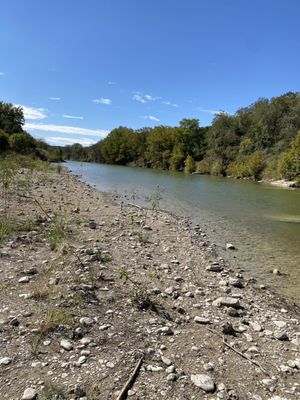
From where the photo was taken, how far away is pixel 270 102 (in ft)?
348

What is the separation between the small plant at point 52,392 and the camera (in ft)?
12.7

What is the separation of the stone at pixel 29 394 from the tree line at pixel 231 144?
6458cm

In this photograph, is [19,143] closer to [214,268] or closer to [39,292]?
[214,268]

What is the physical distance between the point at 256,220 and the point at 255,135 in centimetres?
8545

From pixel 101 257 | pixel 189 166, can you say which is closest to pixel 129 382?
pixel 101 257

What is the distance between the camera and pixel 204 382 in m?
4.41

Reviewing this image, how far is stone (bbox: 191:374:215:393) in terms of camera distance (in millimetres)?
4329

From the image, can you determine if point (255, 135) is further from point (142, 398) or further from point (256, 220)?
point (142, 398)

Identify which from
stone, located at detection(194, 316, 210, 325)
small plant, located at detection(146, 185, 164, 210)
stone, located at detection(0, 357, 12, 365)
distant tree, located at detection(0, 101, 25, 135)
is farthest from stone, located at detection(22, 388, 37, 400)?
distant tree, located at detection(0, 101, 25, 135)

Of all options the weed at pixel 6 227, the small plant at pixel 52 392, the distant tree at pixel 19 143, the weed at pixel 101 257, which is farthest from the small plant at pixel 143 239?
the distant tree at pixel 19 143

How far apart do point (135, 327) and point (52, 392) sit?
1.95 m

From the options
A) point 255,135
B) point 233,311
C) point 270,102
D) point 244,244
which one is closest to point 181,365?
point 233,311

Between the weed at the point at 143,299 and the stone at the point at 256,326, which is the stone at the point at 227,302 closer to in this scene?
the stone at the point at 256,326

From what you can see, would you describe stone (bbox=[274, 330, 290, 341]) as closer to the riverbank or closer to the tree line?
the riverbank
